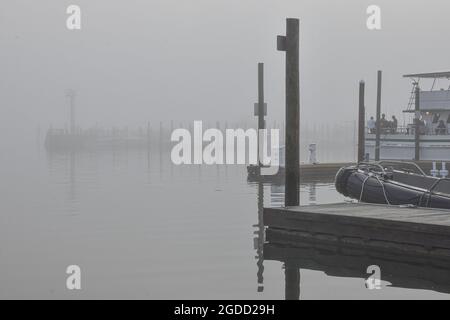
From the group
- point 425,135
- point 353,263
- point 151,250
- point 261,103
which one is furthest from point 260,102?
point 353,263

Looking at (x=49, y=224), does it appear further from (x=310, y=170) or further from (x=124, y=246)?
(x=310, y=170)

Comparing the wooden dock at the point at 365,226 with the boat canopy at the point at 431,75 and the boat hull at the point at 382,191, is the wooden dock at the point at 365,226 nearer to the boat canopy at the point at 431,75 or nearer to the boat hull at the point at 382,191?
the boat hull at the point at 382,191

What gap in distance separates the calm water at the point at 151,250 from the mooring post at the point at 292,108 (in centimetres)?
131

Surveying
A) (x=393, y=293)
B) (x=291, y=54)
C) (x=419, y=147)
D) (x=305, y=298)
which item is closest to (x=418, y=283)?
(x=393, y=293)

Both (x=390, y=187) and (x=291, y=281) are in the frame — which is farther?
(x=390, y=187)

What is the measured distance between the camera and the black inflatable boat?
1691cm

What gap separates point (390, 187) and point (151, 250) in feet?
19.7

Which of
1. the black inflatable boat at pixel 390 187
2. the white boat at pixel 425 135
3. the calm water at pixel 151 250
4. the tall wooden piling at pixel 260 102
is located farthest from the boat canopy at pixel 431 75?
the black inflatable boat at pixel 390 187

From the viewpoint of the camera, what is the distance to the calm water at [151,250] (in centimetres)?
1127

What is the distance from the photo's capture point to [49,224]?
65.9 feet

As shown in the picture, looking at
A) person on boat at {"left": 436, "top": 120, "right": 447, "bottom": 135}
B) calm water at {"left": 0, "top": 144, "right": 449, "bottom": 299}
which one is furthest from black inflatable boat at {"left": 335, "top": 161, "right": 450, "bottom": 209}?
person on boat at {"left": 436, "top": 120, "right": 447, "bottom": 135}

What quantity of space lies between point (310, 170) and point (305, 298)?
2493 centimetres

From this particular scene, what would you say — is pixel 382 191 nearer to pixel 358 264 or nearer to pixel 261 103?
pixel 358 264

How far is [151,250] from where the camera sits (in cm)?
1516
